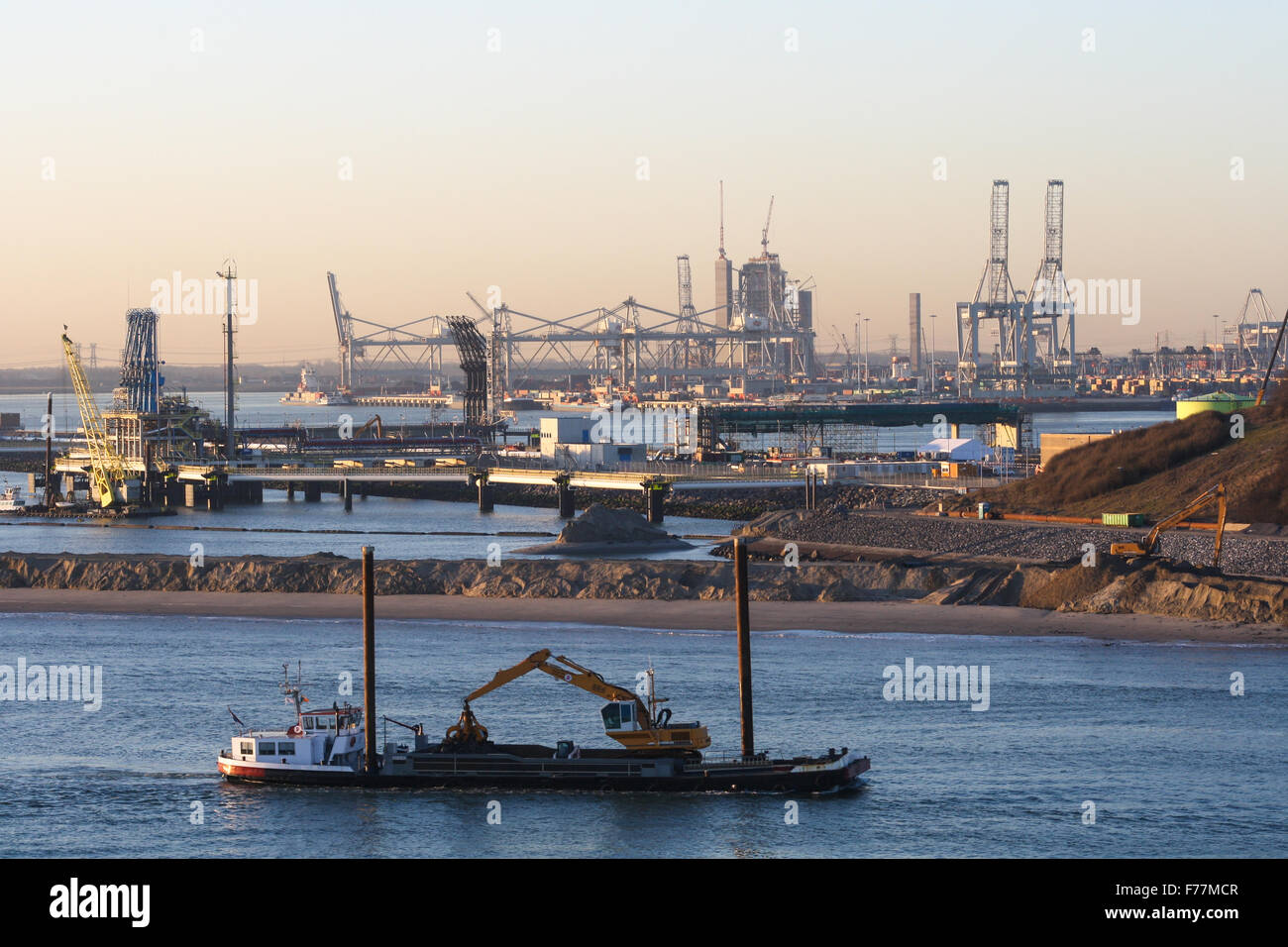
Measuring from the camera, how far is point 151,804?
26547mm

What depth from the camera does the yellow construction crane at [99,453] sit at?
92312mm

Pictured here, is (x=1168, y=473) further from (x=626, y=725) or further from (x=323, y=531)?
(x=626, y=725)

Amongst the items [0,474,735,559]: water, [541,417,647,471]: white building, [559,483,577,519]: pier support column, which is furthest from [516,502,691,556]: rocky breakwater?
[541,417,647,471]: white building

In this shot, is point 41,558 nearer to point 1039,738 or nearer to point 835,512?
point 835,512

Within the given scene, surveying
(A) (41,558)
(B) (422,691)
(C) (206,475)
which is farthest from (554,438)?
(B) (422,691)

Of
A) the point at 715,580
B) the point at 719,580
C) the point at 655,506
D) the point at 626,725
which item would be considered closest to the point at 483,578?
the point at 715,580

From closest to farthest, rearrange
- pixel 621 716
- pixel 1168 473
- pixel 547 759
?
pixel 621 716
pixel 547 759
pixel 1168 473

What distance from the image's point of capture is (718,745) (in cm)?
2973

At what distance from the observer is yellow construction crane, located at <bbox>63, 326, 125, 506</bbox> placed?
3634 inches

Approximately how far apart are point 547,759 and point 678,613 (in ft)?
60.9

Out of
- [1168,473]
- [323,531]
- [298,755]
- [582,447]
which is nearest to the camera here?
[298,755]

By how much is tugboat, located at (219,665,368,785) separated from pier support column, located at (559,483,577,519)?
54970 mm
